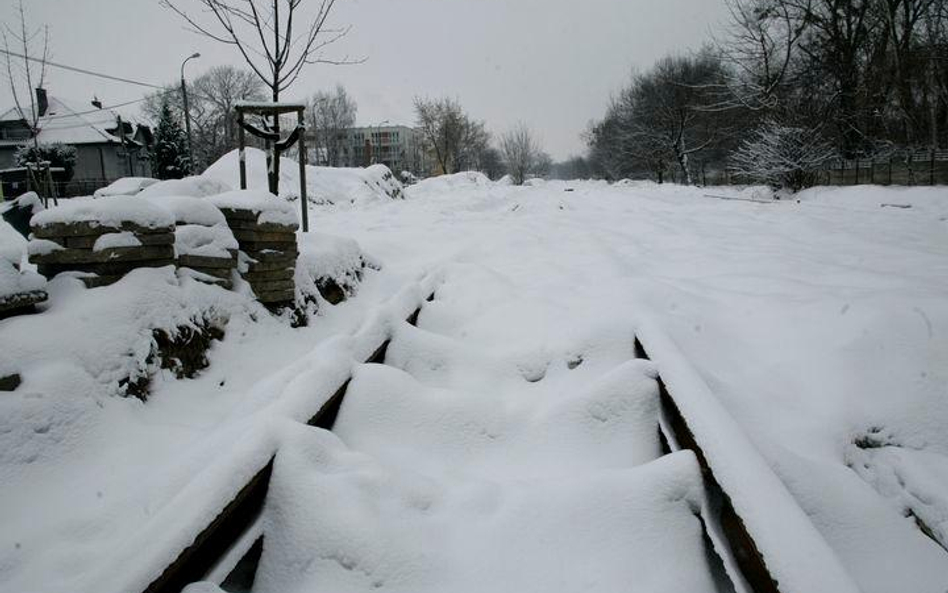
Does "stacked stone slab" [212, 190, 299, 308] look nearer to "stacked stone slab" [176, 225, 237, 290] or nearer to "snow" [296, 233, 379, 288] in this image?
→ "stacked stone slab" [176, 225, 237, 290]

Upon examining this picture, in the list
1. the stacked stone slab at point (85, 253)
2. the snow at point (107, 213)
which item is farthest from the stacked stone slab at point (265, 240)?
the stacked stone slab at point (85, 253)

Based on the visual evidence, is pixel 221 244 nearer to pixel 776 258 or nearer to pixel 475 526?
pixel 475 526

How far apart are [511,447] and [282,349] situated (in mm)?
2176

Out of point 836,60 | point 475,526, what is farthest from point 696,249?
point 836,60

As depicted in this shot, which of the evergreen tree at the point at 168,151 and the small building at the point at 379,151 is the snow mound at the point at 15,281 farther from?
the small building at the point at 379,151

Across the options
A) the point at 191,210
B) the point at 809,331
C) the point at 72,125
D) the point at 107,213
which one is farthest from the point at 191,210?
the point at 72,125

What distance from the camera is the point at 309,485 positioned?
1.66 meters

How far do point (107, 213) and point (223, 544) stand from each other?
2439 millimetres

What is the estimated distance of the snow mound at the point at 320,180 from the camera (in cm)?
1587

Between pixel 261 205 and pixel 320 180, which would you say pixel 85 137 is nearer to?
pixel 320 180

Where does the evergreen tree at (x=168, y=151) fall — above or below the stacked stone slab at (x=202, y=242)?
above

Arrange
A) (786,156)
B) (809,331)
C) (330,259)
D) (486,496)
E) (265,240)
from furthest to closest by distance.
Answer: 1. (786,156)
2. (330,259)
3. (265,240)
4. (809,331)
5. (486,496)

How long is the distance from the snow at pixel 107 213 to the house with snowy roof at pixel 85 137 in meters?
45.2

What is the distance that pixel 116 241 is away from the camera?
3004mm
